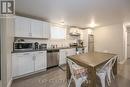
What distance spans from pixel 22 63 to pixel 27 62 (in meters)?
0.19

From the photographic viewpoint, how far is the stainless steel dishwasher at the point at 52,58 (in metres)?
4.54

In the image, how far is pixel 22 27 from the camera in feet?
12.3

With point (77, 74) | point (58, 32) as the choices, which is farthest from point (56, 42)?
point (77, 74)

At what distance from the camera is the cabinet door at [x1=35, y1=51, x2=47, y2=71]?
3.87m

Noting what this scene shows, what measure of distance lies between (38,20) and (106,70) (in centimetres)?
318

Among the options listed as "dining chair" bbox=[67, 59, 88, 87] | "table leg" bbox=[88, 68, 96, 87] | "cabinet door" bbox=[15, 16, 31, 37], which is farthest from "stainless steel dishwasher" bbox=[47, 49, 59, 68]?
"table leg" bbox=[88, 68, 96, 87]

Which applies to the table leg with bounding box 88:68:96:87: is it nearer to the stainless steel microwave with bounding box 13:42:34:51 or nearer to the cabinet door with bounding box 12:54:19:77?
the cabinet door with bounding box 12:54:19:77

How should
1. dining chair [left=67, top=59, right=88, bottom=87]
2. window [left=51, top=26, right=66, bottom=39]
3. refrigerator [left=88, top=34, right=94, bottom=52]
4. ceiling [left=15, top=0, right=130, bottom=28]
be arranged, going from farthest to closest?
refrigerator [left=88, top=34, right=94, bottom=52] < window [left=51, top=26, right=66, bottom=39] < ceiling [left=15, top=0, right=130, bottom=28] < dining chair [left=67, top=59, right=88, bottom=87]

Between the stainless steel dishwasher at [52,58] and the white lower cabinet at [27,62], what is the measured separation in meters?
0.32

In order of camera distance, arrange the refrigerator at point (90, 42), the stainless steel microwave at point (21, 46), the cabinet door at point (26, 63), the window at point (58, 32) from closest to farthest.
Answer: the cabinet door at point (26, 63) < the stainless steel microwave at point (21, 46) < the window at point (58, 32) < the refrigerator at point (90, 42)

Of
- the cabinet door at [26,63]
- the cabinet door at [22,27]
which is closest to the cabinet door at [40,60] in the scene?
the cabinet door at [26,63]

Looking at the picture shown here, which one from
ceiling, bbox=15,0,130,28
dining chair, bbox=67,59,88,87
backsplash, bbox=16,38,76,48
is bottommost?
dining chair, bbox=67,59,88,87

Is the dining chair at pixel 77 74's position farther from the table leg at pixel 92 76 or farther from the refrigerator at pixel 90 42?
the refrigerator at pixel 90 42

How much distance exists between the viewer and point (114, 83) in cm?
301
